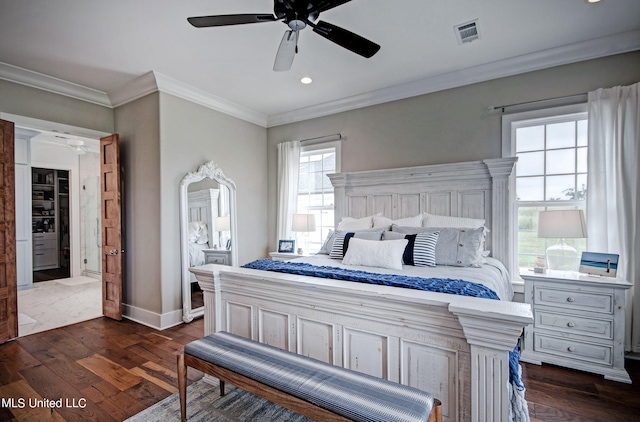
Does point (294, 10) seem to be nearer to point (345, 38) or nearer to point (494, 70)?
point (345, 38)

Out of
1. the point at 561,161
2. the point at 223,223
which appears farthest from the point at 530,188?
the point at 223,223

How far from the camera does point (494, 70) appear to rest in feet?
10.4

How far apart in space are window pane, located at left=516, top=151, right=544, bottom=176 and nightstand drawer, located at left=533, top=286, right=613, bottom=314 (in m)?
1.21

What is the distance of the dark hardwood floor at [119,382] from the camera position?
1.93m

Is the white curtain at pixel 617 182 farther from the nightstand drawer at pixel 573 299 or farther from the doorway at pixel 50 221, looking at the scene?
the doorway at pixel 50 221

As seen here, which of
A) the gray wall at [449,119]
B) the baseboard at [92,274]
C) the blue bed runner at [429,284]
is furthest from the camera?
the baseboard at [92,274]

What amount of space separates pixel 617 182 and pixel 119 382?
4.37 metres

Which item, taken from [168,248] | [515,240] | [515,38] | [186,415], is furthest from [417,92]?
[186,415]

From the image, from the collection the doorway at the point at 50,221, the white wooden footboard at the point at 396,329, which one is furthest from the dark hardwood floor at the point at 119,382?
the doorway at the point at 50,221

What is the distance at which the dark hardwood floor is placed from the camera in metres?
1.93

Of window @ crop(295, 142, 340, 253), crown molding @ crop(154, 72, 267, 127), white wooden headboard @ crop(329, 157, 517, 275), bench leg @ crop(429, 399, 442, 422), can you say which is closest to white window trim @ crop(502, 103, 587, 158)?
white wooden headboard @ crop(329, 157, 517, 275)

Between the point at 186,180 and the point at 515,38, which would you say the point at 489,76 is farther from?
the point at 186,180

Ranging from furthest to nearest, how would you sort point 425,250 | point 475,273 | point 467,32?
point 425,250
point 467,32
point 475,273

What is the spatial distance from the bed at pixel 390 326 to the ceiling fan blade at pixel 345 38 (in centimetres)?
152
